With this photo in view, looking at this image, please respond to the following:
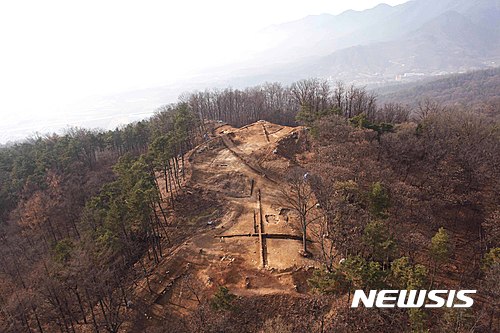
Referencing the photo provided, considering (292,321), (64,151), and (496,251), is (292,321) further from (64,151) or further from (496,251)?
(64,151)

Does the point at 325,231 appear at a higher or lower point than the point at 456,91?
higher

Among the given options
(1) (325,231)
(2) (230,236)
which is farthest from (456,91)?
(2) (230,236)

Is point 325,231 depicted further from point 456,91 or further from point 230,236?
point 456,91

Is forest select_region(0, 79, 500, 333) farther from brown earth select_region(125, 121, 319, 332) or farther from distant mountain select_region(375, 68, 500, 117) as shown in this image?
distant mountain select_region(375, 68, 500, 117)

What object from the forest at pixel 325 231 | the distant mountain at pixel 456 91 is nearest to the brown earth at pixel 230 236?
the forest at pixel 325 231

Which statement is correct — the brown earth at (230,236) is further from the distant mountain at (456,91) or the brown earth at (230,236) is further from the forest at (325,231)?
the distant mountain at (456,91)

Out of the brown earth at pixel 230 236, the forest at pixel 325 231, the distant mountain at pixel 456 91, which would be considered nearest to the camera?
the forest at pixel 325 231

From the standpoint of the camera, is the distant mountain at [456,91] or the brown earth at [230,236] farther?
the distant mountain at [456,91]

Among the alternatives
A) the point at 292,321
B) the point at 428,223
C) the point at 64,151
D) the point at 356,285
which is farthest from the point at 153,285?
the point at 64,151

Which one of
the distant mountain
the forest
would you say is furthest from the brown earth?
the distant mountain
